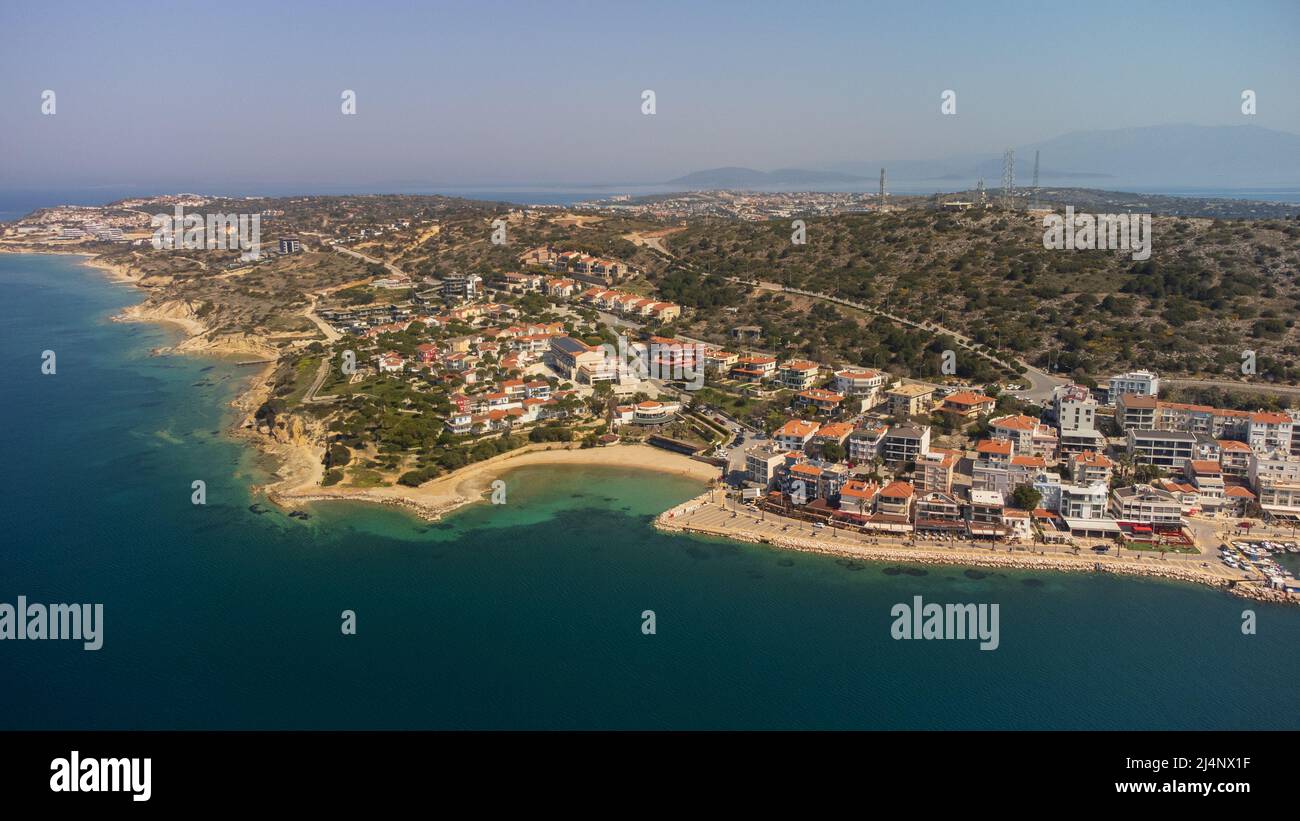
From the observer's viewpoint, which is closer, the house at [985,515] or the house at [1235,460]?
the house at [985,515]

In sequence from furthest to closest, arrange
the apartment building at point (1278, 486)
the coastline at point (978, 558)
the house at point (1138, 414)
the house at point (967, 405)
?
the house at point (967, 405), the house at point (1138, 414), the apartment building at point (1278, 486), the coastline at point (978, 558)

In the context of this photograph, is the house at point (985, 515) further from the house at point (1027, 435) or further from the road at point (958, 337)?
the road at point (958, 337)

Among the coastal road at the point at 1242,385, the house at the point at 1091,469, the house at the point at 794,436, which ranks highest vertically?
the coastal road at the point at 1242,385

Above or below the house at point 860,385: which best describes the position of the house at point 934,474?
below

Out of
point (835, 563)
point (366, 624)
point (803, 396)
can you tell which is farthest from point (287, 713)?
point (803, 396)

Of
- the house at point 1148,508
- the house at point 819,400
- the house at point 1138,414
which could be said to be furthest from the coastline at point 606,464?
the house at point 1138,414

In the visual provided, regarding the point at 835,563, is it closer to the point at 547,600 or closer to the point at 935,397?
the point at 547,600

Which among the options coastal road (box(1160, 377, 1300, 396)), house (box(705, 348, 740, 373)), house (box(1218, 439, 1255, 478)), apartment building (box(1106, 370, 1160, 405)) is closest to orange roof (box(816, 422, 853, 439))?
house (box(705, 348, 740, 373))

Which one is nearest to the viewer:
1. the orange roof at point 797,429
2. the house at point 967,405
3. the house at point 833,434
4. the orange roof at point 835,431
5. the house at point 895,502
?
the house at point 895,502
